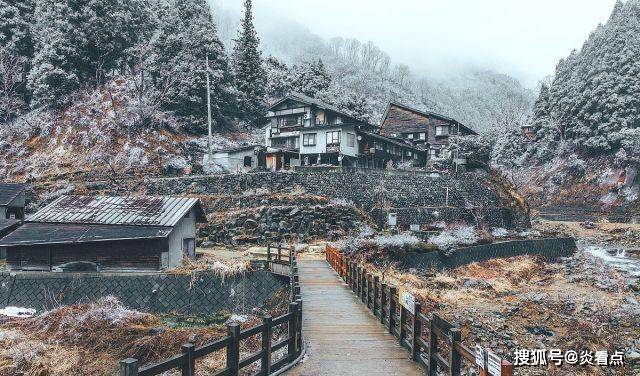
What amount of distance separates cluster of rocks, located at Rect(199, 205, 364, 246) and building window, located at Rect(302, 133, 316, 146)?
16.0 m

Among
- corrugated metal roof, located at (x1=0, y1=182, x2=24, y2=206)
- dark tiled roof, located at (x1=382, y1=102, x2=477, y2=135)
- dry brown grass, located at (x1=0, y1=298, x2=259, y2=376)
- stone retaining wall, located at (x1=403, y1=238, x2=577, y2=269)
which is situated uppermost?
dark tiled roof, located at (x1=382, y1=102, x2=477, y2=135)

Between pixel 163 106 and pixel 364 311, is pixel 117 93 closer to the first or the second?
pixel 163 106

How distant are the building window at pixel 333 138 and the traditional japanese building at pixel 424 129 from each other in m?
15.4

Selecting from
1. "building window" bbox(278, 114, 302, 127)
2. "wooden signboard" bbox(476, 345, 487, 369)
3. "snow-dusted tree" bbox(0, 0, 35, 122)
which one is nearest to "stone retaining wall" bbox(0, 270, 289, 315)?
"wooden signboard" bbox(476, 345, 487, 369)

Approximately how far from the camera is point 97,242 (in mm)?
20812

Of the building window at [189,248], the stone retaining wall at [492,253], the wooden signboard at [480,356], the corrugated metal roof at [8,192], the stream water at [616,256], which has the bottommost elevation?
the stream water at [616,256]

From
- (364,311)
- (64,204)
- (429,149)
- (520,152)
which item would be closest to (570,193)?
(520,152)

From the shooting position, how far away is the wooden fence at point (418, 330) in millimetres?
6773

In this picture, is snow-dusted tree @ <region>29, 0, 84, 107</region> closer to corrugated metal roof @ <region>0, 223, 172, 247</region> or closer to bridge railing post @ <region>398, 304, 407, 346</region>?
corrugated metal roof @ <region>0, 223, 172, 247</region>

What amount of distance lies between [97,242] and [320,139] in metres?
27.9

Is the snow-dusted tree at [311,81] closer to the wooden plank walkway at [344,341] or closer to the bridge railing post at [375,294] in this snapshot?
the wooden plank walkway at [344,341]

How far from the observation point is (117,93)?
4719 cm

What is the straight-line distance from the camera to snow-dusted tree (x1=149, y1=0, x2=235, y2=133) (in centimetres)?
4578

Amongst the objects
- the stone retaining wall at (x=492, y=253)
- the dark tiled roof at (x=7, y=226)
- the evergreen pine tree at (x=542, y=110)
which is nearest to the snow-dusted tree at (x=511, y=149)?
the evergreen pine tree at (x=542, y=110)
